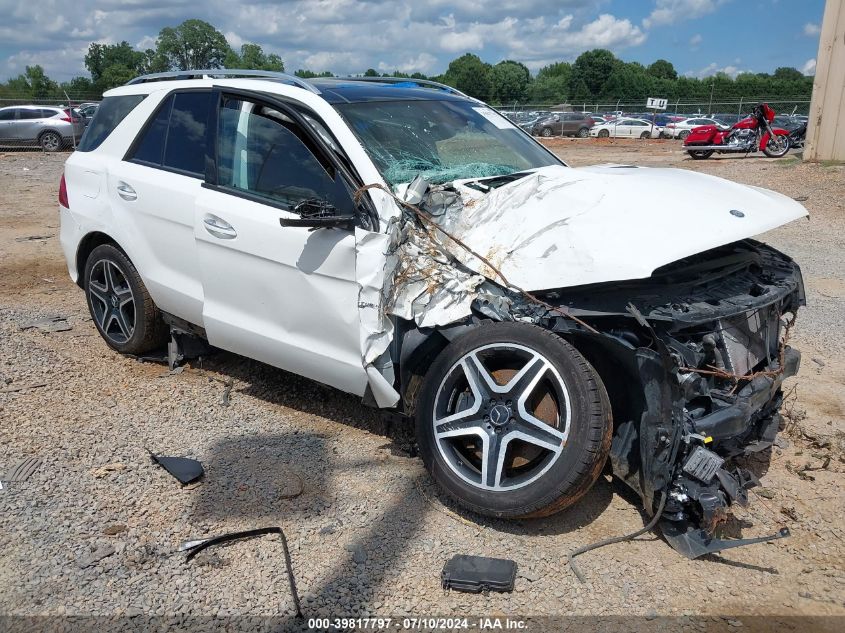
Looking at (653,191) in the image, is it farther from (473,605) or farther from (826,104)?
(826,104)

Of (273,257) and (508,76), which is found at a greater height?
(508,76)

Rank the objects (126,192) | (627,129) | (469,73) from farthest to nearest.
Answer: (469,73) < (627,129) < (126,192)

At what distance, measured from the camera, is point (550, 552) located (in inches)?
126

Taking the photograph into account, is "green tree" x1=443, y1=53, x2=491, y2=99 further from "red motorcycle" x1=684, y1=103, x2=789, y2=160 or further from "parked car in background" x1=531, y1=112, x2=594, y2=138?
"red motorcycle" x1=684, y1=103, x2=789, y2=160

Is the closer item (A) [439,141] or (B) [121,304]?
(A) [439,141]

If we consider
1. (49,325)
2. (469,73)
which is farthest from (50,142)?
(469,73)

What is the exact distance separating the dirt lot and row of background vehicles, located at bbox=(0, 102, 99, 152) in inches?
842

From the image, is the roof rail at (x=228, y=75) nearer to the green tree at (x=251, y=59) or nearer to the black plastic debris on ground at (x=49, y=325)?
the black plastic debris on ground at (x=49, y=325)

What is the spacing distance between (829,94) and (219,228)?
15725 millimetres

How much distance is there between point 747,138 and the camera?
2220 centimetres

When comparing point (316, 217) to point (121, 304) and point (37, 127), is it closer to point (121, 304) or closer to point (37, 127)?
point (121, 304)

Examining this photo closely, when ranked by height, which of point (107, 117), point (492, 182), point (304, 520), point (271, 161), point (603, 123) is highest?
point (107, 117)

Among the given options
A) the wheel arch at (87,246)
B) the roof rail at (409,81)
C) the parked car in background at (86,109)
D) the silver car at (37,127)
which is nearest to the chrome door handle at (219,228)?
the wheel arch at (87,246)

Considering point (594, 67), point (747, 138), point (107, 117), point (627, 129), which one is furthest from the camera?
point (594, 67)
